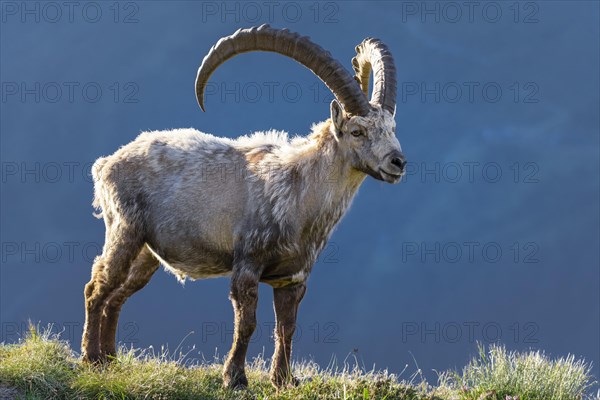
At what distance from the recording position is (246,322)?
1051 centimetres

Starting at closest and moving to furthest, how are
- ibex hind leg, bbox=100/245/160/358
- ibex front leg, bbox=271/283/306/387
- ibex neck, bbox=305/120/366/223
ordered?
ibex neck, bbox=305/120/366/223 < ibex front leg, bbox=271/283/306/387 < ibex hind leg, bbox=100/245/160/358

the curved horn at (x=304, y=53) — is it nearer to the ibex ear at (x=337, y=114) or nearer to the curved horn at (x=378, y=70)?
the ibex ear at (x=337, y=114)

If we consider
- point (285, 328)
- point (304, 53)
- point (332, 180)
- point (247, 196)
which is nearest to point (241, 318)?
point (285, 328)

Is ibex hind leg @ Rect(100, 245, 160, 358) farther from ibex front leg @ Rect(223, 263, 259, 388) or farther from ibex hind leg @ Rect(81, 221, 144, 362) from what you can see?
ibex front leg @ Rect(223, 263, 259, 388)

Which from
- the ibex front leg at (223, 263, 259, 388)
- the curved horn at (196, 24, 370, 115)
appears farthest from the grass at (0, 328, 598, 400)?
the curved horn at (196, 24, 370, 115)

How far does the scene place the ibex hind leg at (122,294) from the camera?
11930mm

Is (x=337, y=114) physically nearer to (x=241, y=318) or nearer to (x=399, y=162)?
(x=399, y=162)

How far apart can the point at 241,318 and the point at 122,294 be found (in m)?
2.21

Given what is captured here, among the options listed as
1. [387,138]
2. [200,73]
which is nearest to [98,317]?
[200,73]

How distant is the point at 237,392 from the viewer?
1052cm

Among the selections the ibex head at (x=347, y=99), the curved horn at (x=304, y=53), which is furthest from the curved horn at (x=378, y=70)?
the curved horn at (x=304, y=53)

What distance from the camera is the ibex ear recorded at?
10375 millimetres

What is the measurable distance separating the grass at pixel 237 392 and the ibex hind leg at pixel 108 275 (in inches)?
11.0

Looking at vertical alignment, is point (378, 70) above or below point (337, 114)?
above
